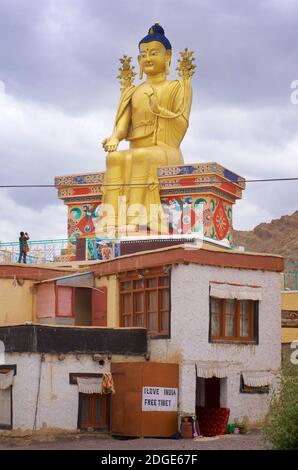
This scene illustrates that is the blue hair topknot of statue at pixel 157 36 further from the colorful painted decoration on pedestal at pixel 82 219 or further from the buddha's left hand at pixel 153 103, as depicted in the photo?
the colorful painted decoration on pedestal at pixel 82 219

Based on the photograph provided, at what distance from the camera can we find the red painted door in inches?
1225

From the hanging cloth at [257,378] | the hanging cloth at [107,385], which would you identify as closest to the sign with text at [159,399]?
the hanging cloth at [107,385]

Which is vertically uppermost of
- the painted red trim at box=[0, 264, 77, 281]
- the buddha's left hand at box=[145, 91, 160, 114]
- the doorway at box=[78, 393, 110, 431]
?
the buddha's left hand at box=[145, 91, 160, 114]

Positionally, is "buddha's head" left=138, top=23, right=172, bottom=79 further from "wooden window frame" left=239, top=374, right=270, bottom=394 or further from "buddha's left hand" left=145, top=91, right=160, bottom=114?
"wooden window frame" left=239, top=374, right=270, bottom=394

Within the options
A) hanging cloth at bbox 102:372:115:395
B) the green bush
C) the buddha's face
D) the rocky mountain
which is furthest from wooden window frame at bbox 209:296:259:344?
the rocky mountain

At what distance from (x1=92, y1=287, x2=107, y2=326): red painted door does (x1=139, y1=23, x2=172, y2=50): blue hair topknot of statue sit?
59.6 ft

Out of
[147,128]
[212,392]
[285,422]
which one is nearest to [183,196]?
[147,128]

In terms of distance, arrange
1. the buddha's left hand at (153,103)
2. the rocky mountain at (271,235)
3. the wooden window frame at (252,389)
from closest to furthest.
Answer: the wooden window frame at (252,389) < the buddha's left hand at (153,103) < the rocky mountain at (271,235)

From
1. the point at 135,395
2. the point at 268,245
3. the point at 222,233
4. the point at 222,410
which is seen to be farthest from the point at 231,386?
the point at 268,245

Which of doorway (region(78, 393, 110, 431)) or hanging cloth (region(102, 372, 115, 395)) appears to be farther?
doorway (region(78, 393, 110, 431))

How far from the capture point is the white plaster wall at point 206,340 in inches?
1112

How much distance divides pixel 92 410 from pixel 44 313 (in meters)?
4.98

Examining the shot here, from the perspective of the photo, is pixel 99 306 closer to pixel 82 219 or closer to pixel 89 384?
pixel 89 384

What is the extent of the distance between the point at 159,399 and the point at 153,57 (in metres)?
22.5
